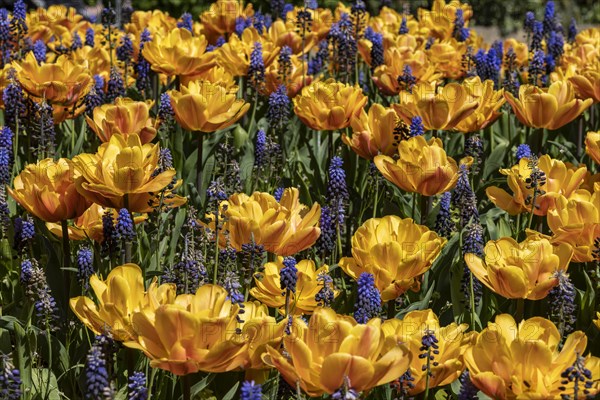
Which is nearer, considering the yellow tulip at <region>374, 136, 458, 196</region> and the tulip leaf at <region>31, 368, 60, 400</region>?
the tulip leaf at <region>31, 368, 60, 400</region>

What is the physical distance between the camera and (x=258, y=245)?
3.00 metres

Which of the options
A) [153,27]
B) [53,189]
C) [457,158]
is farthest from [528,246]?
[153,27]

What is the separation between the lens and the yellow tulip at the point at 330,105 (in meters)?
4.04

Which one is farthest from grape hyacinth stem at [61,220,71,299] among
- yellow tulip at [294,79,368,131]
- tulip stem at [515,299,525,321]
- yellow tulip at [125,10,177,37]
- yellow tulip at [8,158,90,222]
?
yellow tulip at [125,10,177,37]

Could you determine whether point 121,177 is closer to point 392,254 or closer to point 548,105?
point 392,254

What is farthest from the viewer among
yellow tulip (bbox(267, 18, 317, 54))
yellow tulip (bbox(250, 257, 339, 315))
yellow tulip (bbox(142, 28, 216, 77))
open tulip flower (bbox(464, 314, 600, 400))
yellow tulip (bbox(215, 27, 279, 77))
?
yellow tulip (bbox(267, 18, 317, 54))

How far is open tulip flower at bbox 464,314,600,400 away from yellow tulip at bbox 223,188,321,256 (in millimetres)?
822

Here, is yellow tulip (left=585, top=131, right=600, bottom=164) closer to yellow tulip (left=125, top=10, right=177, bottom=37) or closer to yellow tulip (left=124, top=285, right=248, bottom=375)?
yellow tulip (left=124, top=285, right=248, bottom=375)

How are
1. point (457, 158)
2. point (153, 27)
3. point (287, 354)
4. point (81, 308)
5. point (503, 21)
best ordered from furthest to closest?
1. point (503, 21)
2. point (153, 27)
3. point (457, 158)
4. point (81, 308)
5. point (287, 354)

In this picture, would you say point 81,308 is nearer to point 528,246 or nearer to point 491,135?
point 528,246

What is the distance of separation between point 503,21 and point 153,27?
8.40m

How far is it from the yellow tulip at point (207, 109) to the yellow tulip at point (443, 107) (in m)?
0.72

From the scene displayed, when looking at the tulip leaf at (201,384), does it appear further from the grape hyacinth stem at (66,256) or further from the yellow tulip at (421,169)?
the yellow tulip at (421,169)

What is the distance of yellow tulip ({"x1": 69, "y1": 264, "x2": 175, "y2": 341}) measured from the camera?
2.48 meters
